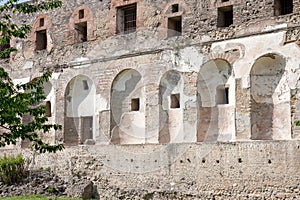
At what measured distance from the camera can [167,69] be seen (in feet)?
59.8

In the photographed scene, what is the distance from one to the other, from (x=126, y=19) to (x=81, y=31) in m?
2.22

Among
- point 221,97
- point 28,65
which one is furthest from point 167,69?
point 28,65

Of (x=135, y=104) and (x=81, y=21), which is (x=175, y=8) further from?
(x=81, y=21)

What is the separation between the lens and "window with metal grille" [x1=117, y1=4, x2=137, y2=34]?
2012 centimetres

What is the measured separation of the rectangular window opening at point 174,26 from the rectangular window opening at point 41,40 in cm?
627

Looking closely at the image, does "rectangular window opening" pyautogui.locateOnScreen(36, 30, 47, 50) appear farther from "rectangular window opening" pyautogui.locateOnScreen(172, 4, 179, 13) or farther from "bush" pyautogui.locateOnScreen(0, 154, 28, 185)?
"rectangular window opening" pyautogui.locateOnScreen(172, 4, 179, 13)

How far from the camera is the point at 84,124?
21.0 metres

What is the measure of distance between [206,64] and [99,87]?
446 cm

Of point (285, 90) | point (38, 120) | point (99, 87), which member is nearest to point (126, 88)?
point (99, 87)

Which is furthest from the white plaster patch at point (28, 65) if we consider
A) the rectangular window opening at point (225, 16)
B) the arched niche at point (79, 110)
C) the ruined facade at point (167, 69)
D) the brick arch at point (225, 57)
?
the rectangular window opening at point (225, 16)

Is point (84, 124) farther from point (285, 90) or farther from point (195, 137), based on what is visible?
point (285, 90)

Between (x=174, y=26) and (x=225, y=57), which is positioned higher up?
(x=174, y=26)

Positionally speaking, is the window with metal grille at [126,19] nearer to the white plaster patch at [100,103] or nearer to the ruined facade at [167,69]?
the ruined facade at [167,69]

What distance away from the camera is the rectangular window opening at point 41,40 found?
22.7m
